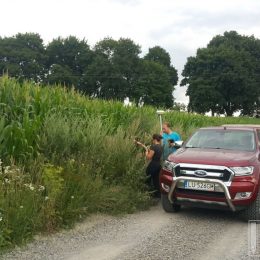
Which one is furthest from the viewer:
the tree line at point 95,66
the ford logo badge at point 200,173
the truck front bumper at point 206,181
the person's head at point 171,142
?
the tree line at point 95,66

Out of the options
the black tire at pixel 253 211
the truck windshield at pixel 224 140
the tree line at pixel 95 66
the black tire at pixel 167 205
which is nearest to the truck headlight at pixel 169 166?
the black tire at pixel 167 205

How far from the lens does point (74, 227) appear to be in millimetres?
7656

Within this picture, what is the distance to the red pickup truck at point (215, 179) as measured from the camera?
27.5 ft

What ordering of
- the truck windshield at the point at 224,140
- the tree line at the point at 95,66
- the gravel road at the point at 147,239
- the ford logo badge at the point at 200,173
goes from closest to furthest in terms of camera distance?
the gravel road at the point at 147,239, the ford logo badge at the point at 200,173, the truck windshield at the point at 224,140, the tree line at the point at 95,66

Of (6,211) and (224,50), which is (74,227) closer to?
(6,211)

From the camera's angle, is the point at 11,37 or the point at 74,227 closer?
the point at 74,227

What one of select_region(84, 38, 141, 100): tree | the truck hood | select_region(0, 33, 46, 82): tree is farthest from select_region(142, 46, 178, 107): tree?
the truck hood

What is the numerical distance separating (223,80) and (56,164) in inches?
2526

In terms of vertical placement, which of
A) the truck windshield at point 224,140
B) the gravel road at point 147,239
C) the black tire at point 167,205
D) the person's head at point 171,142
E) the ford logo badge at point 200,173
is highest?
the truck windshield at point 224,140

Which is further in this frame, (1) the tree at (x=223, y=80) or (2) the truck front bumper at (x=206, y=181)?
(1) the tree at (x=223, y=80)

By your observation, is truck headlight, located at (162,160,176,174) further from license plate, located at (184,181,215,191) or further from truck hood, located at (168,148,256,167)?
license plate, located at (184,181,215,191)

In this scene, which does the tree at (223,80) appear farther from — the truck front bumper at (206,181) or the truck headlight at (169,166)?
the truck front bumper at (206,181)

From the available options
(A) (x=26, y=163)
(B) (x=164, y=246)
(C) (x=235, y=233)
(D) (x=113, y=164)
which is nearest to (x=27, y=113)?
(A) (x=26, y=163)

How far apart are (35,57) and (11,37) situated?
5.86 meters
